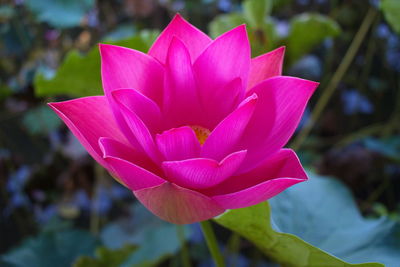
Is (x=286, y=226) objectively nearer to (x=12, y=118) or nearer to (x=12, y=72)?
(x=12, y=118)

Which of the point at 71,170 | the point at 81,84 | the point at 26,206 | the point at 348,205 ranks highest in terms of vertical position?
the point at 81,84

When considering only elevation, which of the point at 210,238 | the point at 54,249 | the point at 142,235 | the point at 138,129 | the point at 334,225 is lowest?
the point at 142,235

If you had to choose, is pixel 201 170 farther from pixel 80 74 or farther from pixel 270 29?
pixel 270 29

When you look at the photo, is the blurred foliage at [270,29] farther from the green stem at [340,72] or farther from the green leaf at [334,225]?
the green leaf at [334,225]

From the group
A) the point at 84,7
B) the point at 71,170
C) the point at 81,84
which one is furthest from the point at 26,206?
the point at 81,84

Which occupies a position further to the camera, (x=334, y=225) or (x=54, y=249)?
(x=54, y=249)

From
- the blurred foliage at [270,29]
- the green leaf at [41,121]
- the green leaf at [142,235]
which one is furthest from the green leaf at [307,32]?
the green leaf at [41,121]

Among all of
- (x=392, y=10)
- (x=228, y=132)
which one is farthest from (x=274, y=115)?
(x=392, y=10)
